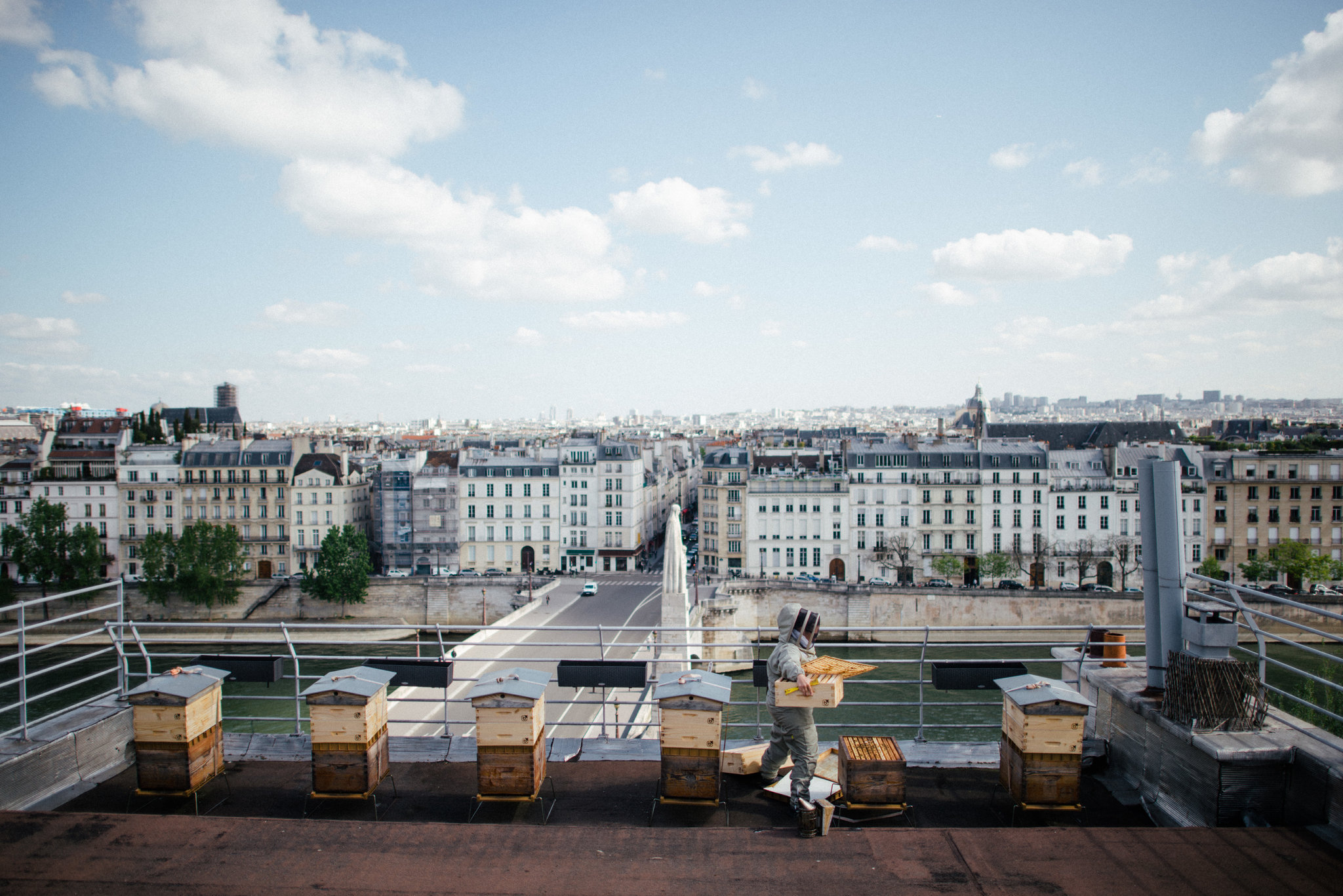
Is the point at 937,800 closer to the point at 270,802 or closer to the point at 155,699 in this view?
the point at 270,802

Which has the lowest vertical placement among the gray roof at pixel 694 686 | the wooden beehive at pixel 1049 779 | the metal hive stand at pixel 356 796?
→ the metal hive stand at pixel 356 796

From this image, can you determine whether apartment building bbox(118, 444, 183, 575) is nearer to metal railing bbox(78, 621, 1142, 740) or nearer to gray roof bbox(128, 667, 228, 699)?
metal railing bbox(78, 621, 1142, 740)

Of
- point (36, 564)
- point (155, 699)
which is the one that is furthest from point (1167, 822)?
point (36, 564)

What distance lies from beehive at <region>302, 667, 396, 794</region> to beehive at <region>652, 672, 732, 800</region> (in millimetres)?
2138

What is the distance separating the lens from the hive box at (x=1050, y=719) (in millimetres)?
5762

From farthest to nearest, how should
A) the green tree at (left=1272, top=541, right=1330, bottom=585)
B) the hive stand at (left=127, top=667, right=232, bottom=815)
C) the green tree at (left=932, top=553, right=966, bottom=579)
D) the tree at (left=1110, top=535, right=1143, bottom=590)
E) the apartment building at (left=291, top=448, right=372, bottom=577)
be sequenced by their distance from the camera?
1. the apartment building at (left=291, top=448, right=372, bottom=577)
2. the green tree at (left=932, top=553, right=966, bottom=579)
3. the tree at (left=1110, top=535, right=1143, bottom=590)
4. the green tree at (left=1272, top=541, right=1330, bottom=585)
5. the hive stand at (left=127, top=667, right=232, bottom=815)

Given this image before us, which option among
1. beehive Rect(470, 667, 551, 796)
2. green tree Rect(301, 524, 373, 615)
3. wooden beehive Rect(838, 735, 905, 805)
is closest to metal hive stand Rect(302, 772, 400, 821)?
beehive Rect(470, 667, 551, 796)

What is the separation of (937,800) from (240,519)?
56.5 meters

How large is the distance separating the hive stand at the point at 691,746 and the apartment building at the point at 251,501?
53965 mm

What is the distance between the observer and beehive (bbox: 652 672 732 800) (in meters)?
5.92

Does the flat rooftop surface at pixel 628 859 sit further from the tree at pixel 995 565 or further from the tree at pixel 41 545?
the tree at pixel 41 545

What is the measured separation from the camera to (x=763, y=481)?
1998 inches

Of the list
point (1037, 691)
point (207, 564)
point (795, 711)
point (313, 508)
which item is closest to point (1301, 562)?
point (1037, 691)

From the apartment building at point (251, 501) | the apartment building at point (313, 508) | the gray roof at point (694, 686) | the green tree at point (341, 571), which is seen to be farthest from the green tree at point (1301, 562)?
the apartment building at point (251, 501)
